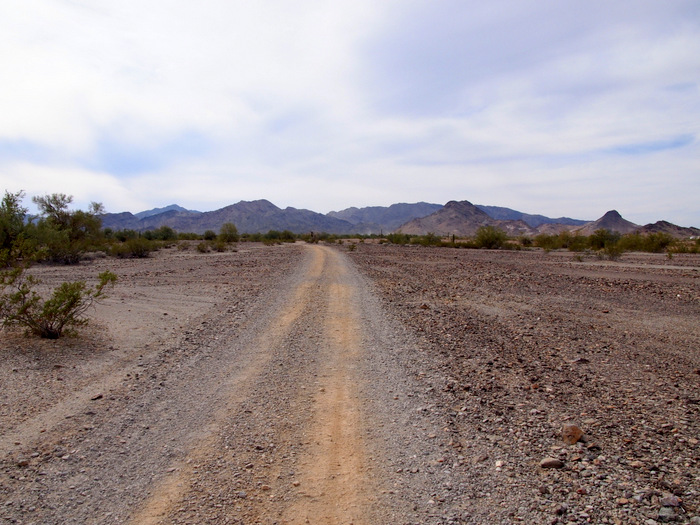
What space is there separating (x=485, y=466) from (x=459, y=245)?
2120 inches

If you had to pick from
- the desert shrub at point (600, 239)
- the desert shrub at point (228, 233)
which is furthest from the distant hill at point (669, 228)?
the desert shrub at point (228, 233)

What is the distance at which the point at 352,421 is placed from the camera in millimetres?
5086

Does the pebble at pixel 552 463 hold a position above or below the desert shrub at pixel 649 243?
below

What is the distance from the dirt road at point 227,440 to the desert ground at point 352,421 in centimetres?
2

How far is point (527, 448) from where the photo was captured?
4.41 m

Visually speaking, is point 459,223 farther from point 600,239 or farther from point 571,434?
point 571,434

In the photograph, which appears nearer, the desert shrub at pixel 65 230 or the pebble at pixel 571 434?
the pebble at pixel 571 434

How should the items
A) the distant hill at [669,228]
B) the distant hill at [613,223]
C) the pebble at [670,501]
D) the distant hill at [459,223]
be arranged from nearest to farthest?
the pebble at [670,501] → the distant hill at [669,228] → the distant hill at [613,223] → the distant hill at [459,223]

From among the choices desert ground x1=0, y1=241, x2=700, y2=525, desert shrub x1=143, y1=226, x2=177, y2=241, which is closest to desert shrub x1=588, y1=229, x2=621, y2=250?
desert ground x1=0, y1=241, x2=700, y2=525

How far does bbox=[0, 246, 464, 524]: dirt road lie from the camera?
11.6 ft

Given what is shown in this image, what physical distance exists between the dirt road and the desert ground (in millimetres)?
23

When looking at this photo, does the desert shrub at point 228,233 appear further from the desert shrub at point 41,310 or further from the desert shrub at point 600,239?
the desert shrub at point 41,310

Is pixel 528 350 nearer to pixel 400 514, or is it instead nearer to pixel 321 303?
pixel 400 514

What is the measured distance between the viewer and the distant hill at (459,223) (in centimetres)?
15026
